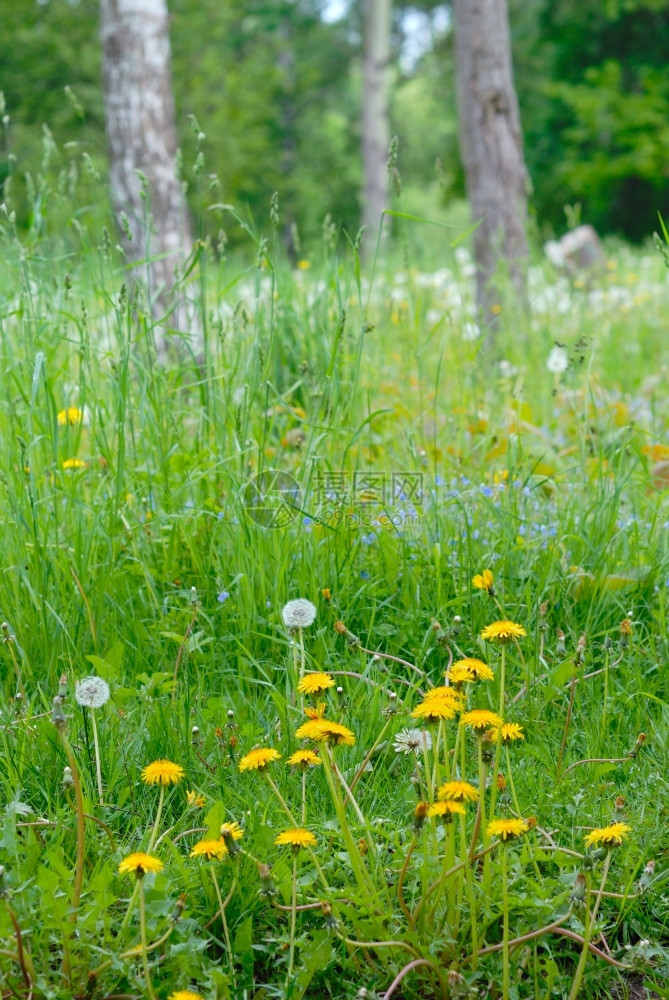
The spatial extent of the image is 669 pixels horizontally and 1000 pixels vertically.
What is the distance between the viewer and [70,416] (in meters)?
2.60

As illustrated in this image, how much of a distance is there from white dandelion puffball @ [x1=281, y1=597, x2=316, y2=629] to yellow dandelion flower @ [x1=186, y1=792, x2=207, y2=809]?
1.11ft

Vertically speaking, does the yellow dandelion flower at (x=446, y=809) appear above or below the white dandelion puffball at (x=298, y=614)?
below

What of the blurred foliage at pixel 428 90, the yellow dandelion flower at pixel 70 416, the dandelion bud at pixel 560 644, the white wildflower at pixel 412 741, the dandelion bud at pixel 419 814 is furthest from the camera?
the blurred foliage at pixel 428 90

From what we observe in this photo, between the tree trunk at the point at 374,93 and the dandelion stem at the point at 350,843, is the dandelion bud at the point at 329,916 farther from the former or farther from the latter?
the tree trunk at the point at 374,93

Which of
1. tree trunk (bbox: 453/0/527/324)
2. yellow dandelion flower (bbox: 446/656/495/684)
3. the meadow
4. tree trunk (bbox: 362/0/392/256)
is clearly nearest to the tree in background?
tree trunk (bbox: 362/0/392/256)

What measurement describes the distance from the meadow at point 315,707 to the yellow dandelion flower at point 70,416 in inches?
1.4

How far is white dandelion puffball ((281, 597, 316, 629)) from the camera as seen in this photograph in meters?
1.73

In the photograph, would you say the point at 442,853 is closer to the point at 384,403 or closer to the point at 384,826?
the point at 384,826

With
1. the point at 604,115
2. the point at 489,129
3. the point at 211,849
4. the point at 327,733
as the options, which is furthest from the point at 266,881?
the point at 604,115

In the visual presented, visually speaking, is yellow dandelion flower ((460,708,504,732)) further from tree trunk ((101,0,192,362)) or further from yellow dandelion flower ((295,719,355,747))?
tree trunk ((101,0,192,362))

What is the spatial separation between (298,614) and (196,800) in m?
0.37

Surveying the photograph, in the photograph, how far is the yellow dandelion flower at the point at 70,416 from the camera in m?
2.43

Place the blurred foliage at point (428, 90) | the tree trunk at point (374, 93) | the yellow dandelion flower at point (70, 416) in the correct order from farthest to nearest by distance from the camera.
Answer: the tree trunk at point (374, 93), the blurred foliage at point (428, 90), the yellow dandelion flower at point (70, 416)

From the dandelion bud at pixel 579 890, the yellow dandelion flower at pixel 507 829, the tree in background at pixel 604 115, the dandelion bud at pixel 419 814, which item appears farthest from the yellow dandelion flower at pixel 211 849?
the tree in background at pixel 604 115
